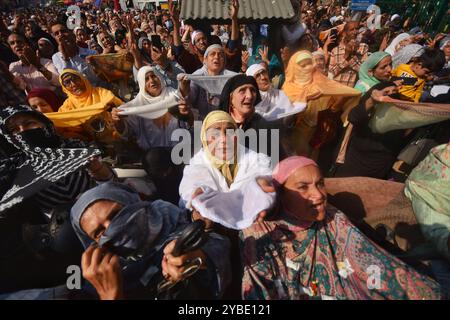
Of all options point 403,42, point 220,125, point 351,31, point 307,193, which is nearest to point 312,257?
point 307,193

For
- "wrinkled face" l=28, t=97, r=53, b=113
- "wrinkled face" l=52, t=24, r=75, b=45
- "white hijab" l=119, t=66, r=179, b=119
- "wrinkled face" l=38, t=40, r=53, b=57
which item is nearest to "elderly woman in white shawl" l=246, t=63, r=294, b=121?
"white hijab" l=119, t=66, r=179, b=119

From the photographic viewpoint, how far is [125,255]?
1543 mm

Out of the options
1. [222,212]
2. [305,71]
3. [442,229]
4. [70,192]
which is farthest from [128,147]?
[442,229]

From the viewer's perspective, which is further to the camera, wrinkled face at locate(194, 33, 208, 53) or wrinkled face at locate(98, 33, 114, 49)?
wrinkled face at locate(98, 33, 114, 49)

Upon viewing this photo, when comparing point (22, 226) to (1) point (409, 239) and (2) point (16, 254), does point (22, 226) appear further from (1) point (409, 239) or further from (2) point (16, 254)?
(1) point (409, 239)

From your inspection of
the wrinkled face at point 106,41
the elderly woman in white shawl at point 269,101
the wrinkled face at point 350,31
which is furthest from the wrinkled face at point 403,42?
the wrinkled face at point 106,41

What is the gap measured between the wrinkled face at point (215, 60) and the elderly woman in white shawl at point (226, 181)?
5.56 feet

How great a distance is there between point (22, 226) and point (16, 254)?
0.22 m

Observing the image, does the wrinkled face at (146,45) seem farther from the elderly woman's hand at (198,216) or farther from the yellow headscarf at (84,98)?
the elderly woman's hand at (198,216)

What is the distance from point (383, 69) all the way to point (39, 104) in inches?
179

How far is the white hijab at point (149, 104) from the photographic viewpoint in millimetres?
2893

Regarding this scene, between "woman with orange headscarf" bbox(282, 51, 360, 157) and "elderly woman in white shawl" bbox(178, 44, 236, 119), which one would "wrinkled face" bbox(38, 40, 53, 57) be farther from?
"woman with orange headscarf" bbox(282, 51, 360, 157)

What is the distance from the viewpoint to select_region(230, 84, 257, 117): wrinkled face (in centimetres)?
255

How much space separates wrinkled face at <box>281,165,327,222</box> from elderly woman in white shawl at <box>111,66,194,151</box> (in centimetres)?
170
